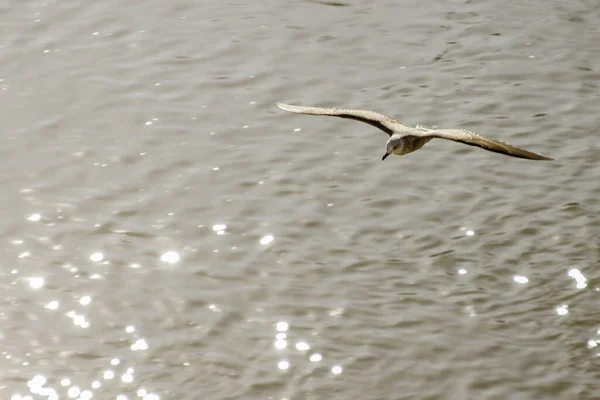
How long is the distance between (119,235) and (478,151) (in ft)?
12.1

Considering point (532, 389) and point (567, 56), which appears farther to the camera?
point (567, 56)

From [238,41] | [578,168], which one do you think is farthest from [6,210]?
[578,168]

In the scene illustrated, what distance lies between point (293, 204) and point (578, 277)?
2.71m

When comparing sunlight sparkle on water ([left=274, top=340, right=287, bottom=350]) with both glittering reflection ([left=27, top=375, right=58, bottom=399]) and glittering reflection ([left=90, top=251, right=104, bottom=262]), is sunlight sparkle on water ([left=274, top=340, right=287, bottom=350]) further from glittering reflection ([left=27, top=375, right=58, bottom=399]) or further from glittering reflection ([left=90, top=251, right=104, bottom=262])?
glittering reflection ([left=90, top=251, right=104, bottom=262])

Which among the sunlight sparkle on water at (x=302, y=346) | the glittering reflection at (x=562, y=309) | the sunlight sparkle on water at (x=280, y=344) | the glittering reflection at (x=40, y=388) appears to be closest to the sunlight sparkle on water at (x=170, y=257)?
the sunlight sparkle on water at (x=280, y=344)

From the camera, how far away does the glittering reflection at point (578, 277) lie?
9242 mm

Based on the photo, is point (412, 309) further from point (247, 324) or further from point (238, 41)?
point (238, 41)

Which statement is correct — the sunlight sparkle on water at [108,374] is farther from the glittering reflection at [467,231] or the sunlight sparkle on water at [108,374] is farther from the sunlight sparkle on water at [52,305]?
the glittering reflection at [467,231]

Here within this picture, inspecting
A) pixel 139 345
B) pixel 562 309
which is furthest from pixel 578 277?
pixel 139 345

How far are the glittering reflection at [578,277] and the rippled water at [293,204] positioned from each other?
0.06ft

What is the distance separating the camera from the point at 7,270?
9.72 meters

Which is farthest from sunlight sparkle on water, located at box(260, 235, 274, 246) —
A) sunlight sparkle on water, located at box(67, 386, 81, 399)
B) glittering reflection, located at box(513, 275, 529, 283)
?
sunlight sparkle on water, located at box(67, 386, 81, 399)

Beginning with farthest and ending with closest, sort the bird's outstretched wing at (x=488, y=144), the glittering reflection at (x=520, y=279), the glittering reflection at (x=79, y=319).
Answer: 1. the glittering reflection at (x=520, y=279)
2. the glittering reflection at (x=79, y=319)
3. the bird's outstretched wing at (x=488, y=144)

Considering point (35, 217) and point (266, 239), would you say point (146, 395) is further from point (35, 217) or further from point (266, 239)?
point (35, 217)
